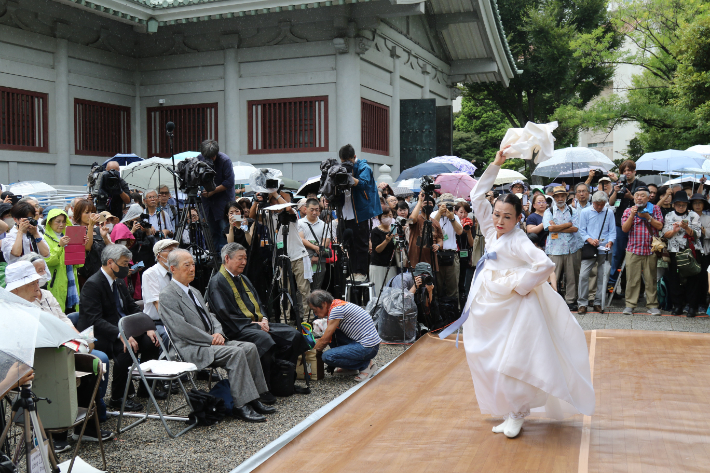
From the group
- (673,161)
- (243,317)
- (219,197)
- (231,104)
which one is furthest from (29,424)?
(673,161)

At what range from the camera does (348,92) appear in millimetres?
13844

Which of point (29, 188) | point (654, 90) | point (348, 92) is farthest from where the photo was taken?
point (654, 90)

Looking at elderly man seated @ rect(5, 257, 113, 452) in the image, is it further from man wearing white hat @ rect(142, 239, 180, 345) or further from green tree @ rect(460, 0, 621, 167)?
green tree @ rect(460, 0, 621, 167)

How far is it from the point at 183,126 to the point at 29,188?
15.3 feet

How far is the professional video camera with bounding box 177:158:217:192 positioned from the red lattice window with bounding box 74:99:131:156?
7.16 m

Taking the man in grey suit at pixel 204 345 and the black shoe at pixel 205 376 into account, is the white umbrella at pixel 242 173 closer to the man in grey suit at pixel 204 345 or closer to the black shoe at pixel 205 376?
the black shoe at pixel 205 376

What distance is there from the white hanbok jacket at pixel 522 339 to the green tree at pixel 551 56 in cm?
2154

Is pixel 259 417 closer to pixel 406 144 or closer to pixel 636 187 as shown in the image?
pixel 636 187

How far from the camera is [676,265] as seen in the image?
9.81 meters

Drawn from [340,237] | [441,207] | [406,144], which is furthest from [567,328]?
[406,144]

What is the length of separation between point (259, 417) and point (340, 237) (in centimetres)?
Answer: 330

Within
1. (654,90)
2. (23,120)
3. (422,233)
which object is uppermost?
(654,90)

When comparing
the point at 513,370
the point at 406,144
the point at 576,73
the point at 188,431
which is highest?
the point at 576,73

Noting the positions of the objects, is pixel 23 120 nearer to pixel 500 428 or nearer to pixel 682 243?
pixel 500 428
